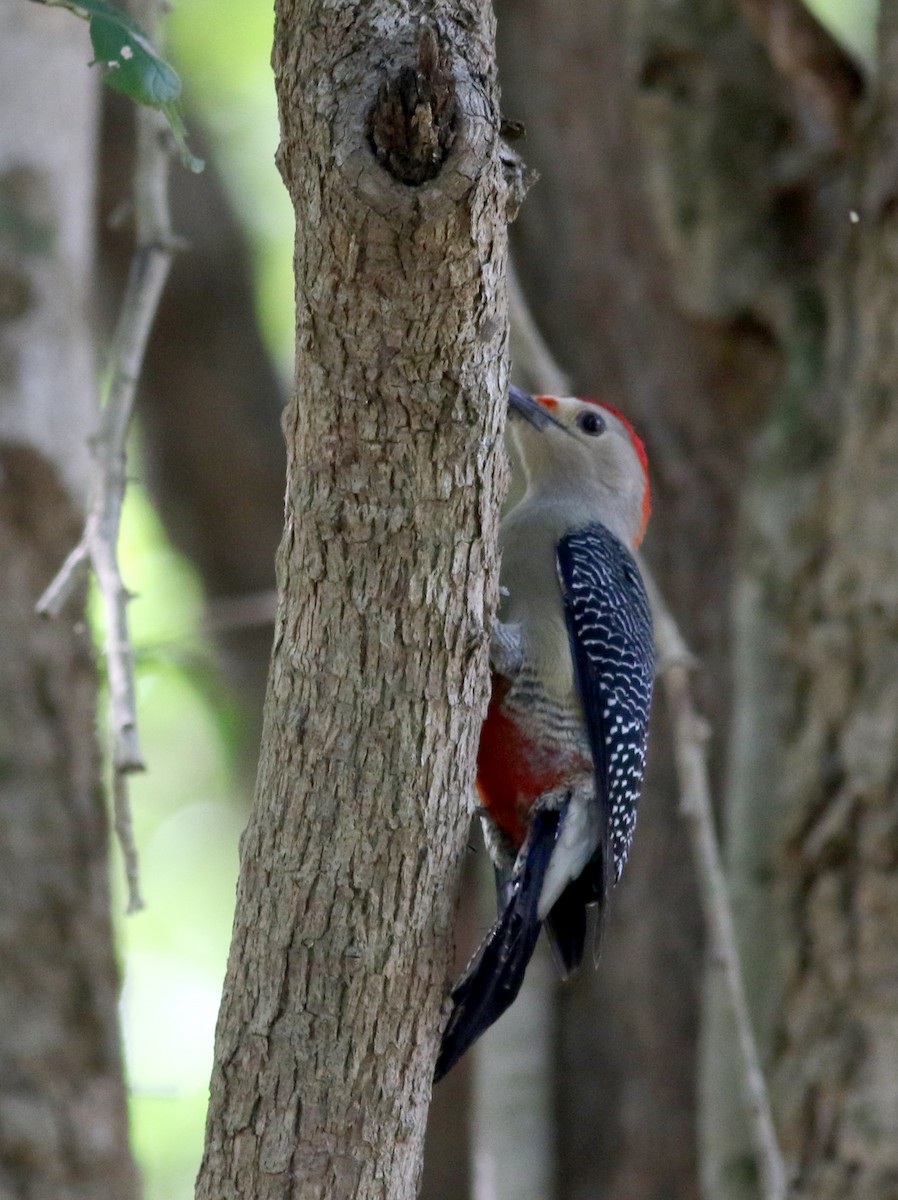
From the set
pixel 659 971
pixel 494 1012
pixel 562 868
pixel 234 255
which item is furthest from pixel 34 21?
pixel 659 971

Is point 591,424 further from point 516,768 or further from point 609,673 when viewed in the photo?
point 516,768

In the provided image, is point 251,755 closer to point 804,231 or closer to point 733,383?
point 733,383

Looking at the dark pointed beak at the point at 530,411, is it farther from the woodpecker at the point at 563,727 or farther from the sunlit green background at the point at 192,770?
the sunlit green background at the point at 192,770

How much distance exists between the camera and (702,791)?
4.01 metres

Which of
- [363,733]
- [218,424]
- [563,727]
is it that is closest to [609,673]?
[563,727]

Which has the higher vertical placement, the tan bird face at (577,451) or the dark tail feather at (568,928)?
the tan bird face at (577,451)

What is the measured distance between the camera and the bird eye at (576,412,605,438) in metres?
4.52

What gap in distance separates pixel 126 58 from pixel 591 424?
2.37 meters

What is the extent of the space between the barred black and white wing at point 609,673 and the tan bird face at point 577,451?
0.44 m

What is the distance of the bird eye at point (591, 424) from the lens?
452 cm

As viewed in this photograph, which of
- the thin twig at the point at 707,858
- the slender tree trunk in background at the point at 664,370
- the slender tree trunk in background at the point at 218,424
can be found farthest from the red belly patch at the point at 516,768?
the slender tree trunk in background at the point at 218,424

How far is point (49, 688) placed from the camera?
4078 millimetres

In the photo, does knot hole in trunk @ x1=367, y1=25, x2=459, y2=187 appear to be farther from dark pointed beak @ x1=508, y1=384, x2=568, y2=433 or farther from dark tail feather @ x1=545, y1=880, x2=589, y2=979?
dark pointed beak @ x1=508, y1=384, x2=568, y2=433

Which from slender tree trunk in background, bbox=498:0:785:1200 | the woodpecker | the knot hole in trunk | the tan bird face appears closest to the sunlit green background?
slender tree trunk in background, bbox=498:0:785:1200
